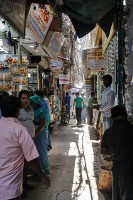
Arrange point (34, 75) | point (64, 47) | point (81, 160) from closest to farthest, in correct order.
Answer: point (81, 160) < point (34, 75) < point (64, 47)

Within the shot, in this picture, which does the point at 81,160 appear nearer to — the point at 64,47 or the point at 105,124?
the point at 105,124

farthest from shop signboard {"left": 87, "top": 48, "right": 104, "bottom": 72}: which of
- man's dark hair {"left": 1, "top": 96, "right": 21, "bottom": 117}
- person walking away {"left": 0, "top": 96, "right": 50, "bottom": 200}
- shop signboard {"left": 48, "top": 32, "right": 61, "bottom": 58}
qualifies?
person walking away {"left": 0, "top": 96, "right": 50, "bottom": 200}

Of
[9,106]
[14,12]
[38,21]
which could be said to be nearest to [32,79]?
[38,21]

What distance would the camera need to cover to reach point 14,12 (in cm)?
483

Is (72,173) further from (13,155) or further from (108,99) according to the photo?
(13,155)

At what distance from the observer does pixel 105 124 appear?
7176 millimetres

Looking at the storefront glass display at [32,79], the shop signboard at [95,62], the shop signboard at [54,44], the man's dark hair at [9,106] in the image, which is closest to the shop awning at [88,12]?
the man's dark hair at [9,106]

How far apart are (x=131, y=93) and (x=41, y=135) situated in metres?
2.28

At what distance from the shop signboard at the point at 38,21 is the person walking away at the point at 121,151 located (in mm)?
5641

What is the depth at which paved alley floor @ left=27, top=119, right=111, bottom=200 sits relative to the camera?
591cm

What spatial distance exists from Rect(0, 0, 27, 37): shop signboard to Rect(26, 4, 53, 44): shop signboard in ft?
11.8

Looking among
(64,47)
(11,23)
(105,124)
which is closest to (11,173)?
(11,23)

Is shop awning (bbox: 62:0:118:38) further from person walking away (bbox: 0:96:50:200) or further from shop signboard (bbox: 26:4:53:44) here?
shop signboard (bbox: 26:4:53:44)

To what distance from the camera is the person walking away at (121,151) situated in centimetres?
407
